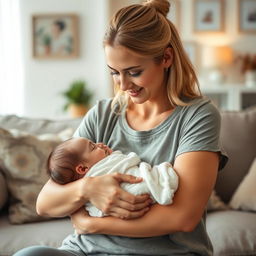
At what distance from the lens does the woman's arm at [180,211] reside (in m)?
1.42

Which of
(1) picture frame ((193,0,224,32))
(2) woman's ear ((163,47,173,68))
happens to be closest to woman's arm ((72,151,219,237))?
(2) woman's ear ((163,47,173,68))

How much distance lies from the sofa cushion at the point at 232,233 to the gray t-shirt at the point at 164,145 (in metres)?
0.65

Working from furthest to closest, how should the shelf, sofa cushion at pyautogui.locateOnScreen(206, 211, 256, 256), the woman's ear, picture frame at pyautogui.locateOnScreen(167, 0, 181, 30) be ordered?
picture frame at pyautogui.locateOnScreen(167, 0, 181, 30) < the shelf < sofa cushion at pyautogui.locateOnScreen(206, 211, 256, 256) < the woman's ear

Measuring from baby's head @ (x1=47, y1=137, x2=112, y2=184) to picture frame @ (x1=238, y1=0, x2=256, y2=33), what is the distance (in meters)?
5.57

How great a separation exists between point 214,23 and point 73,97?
86.1 inches

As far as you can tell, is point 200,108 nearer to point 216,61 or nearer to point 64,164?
point 64,164

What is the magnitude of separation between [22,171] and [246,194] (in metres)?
1.17

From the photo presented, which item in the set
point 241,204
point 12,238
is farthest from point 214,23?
point 12,238

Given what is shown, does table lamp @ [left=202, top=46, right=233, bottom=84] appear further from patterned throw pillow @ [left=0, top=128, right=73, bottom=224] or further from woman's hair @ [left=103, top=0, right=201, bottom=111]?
woman's hair @ [left=103, top=0, right=201, bottom=111]

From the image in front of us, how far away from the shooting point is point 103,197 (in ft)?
4.75

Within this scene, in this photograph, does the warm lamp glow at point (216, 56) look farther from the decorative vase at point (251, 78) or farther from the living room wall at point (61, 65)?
Result: the living room wall at point (61, 65)

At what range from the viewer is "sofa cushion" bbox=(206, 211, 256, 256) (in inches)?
86.7

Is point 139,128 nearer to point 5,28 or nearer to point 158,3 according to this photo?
point 158,3

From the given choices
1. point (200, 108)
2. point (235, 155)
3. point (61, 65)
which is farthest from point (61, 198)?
point (61, 65)
